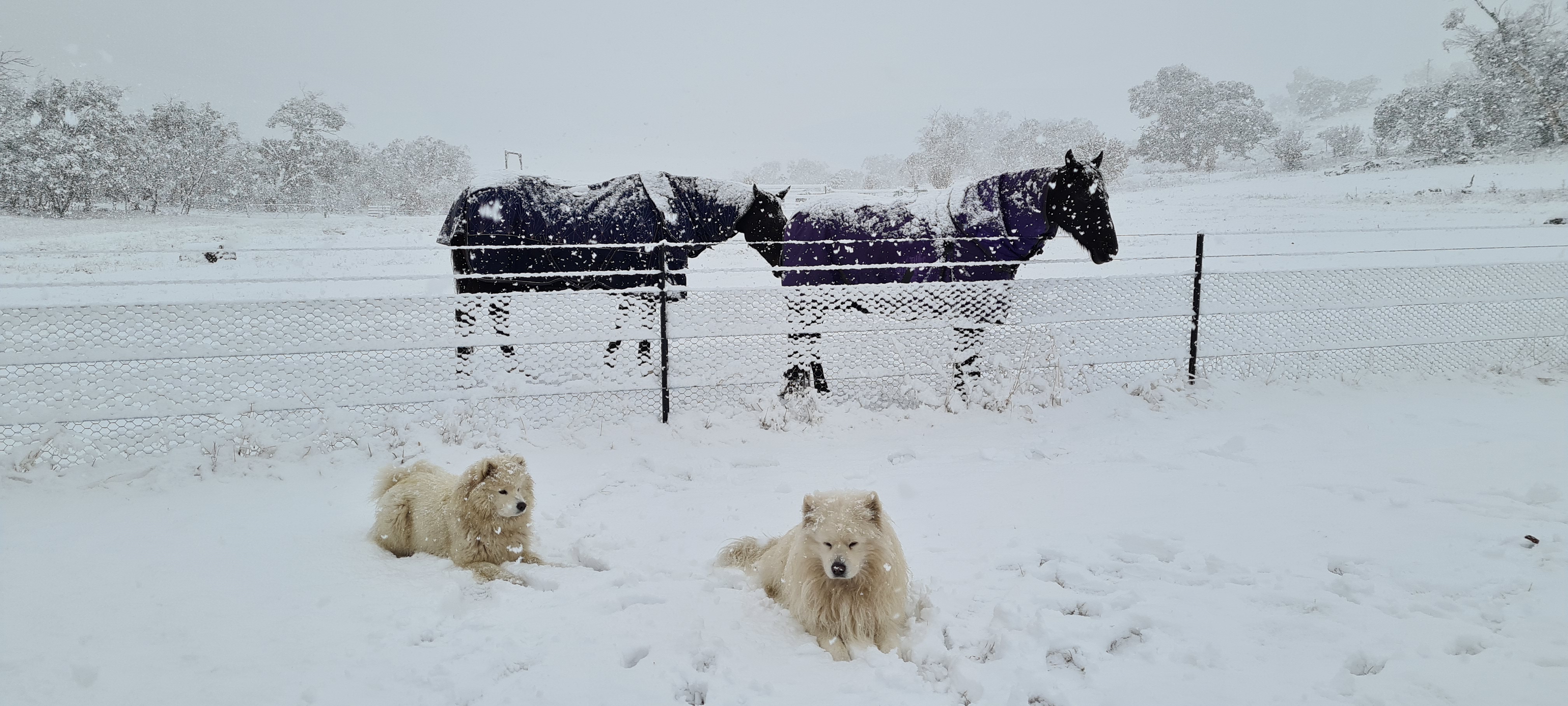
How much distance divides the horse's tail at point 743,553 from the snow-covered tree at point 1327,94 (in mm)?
62667

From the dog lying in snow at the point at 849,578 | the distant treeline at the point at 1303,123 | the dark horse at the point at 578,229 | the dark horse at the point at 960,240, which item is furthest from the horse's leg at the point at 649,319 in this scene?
the distant treeline at the point at 1303,123

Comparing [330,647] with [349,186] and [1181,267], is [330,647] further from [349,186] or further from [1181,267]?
[349,186]

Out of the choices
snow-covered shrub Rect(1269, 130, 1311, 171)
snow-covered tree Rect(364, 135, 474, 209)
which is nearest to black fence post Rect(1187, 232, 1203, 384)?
snow-covered shrub Rect(1269, 130, 1311, 171)

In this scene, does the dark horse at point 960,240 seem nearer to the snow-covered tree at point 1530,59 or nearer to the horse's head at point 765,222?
the horse's head at point 765,222

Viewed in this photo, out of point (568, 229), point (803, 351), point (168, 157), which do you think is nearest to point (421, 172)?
point (168, 157)

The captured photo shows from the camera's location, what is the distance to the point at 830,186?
7.42m

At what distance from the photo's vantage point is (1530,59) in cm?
1947

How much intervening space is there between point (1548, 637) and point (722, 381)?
443cm

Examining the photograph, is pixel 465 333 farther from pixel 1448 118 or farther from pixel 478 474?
pixel 1448 118

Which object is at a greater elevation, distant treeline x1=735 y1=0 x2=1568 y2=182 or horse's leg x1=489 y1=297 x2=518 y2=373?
distant treeline x1=735 y1=0 x2=1568 y2=182

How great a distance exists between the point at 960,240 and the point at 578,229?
3458 mm

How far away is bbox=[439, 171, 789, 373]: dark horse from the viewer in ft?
20.0

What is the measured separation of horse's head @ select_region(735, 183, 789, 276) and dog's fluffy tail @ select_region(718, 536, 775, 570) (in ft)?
13.6

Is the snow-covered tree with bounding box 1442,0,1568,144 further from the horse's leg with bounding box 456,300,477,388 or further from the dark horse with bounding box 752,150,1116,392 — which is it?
the horse's leg with bounding box 456,300,477,388
